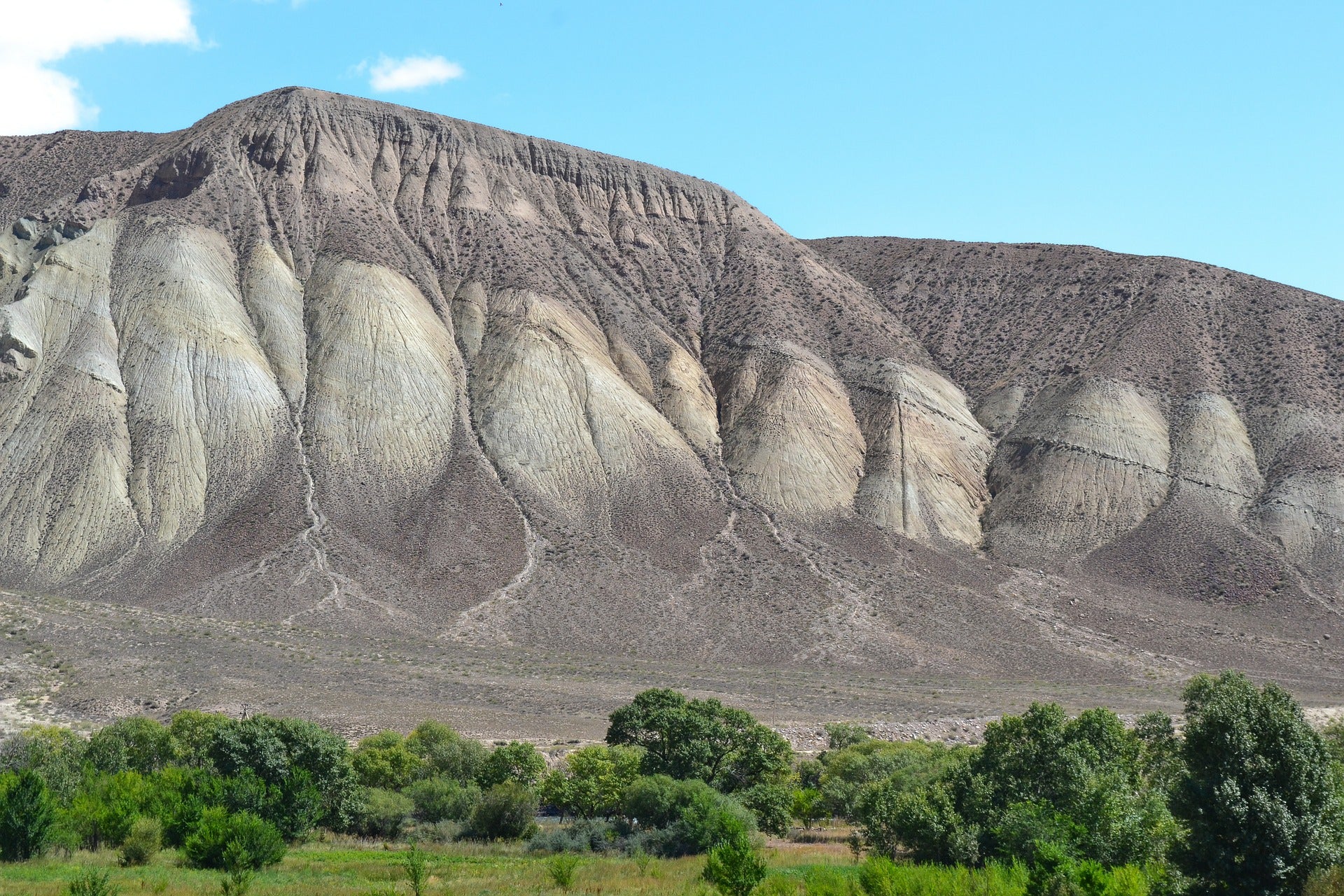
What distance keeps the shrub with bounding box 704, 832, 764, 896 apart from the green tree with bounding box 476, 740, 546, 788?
14.7 m

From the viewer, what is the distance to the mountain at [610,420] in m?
72.1

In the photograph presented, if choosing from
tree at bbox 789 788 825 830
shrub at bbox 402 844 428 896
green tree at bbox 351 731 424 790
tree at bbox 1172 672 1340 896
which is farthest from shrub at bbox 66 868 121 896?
tree at bbox 789 788 825 830

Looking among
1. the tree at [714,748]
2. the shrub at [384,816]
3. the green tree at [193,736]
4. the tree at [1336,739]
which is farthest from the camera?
the tree at [714,748]

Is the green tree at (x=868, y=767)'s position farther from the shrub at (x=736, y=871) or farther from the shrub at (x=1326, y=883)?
the shrub at (x=1326, y=883)

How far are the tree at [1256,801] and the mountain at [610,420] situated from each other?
46.6 metres

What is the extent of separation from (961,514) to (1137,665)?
65.2ft

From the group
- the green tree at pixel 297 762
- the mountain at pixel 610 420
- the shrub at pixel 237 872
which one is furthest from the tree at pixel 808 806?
the mountain at pixel 610 420

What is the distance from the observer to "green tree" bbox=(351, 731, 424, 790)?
39.2 meters

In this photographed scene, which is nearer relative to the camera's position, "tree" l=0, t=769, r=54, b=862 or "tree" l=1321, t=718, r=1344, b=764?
"tree" l=0, t=769, r=54, b=862

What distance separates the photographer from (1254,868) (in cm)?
2045

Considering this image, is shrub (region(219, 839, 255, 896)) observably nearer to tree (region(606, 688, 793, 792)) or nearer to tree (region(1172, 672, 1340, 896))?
tree (region(606, 688, 793, 792))

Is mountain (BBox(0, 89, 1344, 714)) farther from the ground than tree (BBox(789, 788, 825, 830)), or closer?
farther from the ground

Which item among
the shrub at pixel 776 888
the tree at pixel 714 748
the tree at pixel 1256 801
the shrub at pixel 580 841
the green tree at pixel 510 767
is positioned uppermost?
the tree at pixel 1256 801

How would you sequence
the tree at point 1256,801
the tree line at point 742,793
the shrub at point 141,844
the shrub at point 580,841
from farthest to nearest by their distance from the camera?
1. the shrub at point 580,841
2. the shrub at point 141,844
3. the tree line at point 742,793
4. the tree at point 1256,801
